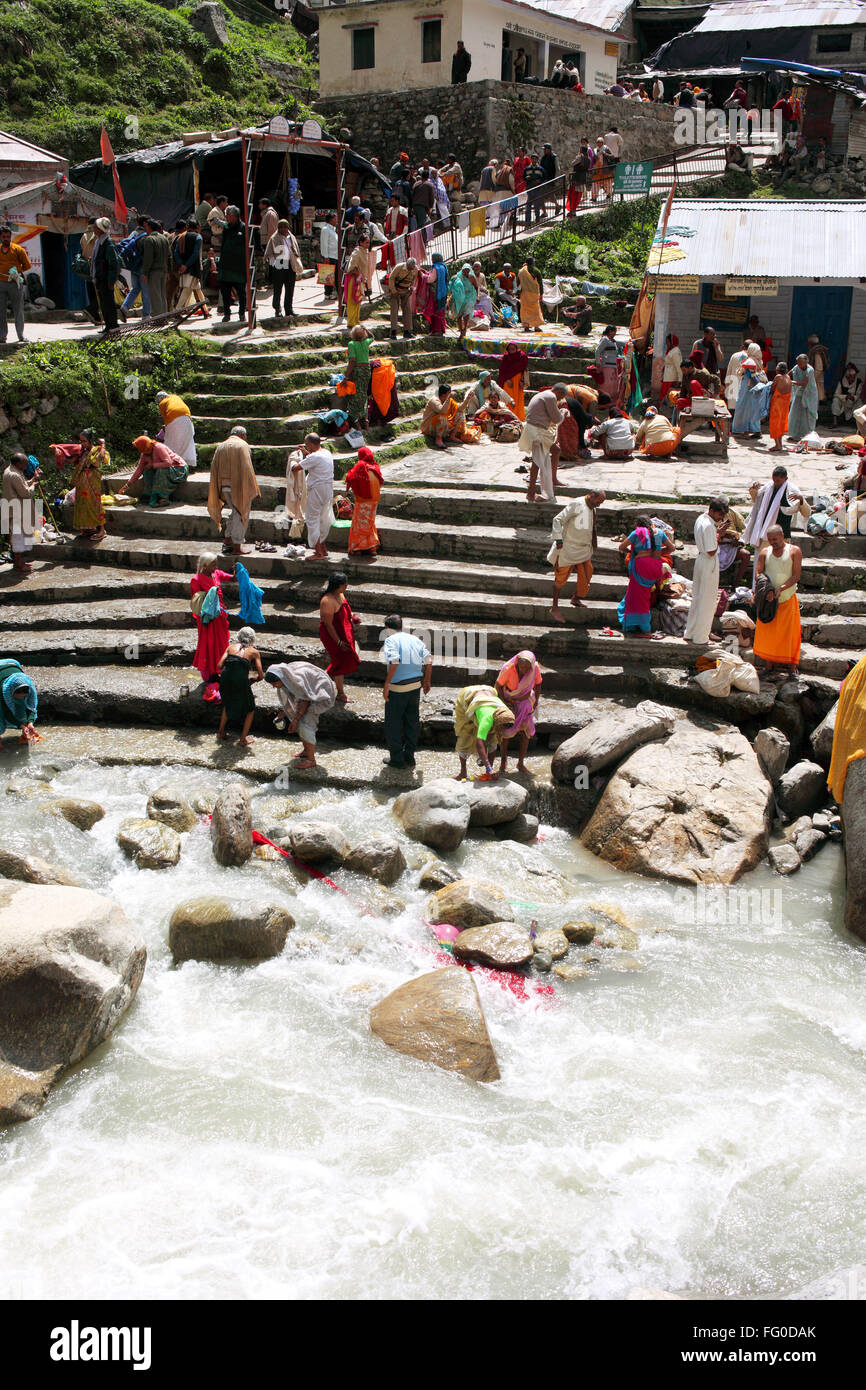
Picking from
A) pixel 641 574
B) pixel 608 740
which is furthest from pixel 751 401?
pixel 608 740

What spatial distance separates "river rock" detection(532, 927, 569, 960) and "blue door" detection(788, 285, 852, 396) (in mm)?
13651

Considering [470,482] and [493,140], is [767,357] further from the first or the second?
[493,140]

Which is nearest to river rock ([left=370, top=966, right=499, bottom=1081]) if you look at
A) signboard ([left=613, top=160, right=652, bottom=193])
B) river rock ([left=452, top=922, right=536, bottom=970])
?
river rock ([left=452, top=922, right=536, bottom=970])

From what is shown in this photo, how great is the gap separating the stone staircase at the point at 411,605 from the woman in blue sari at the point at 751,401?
13.5ft

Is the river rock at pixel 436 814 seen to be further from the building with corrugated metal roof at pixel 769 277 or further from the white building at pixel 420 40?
the white building at pixel 420 40

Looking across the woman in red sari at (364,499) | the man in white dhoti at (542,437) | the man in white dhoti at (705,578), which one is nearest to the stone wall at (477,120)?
the man in white dhoti at (542,437)

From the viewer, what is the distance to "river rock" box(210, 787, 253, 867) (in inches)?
313

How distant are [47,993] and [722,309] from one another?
16.5 meters

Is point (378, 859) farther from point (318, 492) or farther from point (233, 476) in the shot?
point (233, 476)

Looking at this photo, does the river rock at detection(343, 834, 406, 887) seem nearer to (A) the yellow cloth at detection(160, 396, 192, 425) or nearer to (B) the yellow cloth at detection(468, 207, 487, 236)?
(A) the yellow cloth at detection(160, 396, 192, 425)

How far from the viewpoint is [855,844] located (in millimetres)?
8055

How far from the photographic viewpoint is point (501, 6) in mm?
26484

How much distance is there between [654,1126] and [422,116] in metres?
25.2

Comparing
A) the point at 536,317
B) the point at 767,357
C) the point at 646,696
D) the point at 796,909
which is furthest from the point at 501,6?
the point at 796,909
